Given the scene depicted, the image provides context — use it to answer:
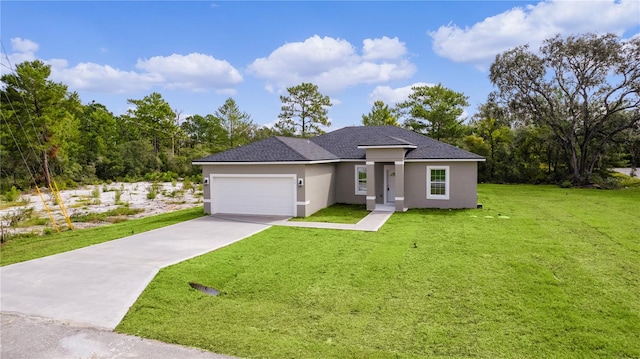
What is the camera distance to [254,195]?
15.4m

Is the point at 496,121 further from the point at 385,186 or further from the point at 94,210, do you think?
the point at 94,210

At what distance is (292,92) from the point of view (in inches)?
1623

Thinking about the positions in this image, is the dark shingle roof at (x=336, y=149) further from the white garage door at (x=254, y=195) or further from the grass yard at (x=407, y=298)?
the grass yard at (x=407, y=298)

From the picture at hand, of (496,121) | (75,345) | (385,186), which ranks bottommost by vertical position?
(75,345)

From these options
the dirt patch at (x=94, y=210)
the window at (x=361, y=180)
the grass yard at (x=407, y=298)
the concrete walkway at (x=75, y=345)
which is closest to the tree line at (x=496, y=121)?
the dirt patch at (x=94, y=210)

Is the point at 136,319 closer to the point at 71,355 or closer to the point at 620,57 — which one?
the point at 71,355

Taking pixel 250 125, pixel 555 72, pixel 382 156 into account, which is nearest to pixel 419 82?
pixel 555 72

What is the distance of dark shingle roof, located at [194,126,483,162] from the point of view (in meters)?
15.3

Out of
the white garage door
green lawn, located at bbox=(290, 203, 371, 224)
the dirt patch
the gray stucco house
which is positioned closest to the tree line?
the dirt patch

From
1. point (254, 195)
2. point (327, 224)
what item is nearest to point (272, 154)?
point (254, 195)

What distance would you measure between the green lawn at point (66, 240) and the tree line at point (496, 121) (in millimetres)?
11423

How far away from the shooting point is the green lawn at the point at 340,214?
13.8m

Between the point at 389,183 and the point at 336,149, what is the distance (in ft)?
11.2

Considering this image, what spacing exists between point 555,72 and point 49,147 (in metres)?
42.7
